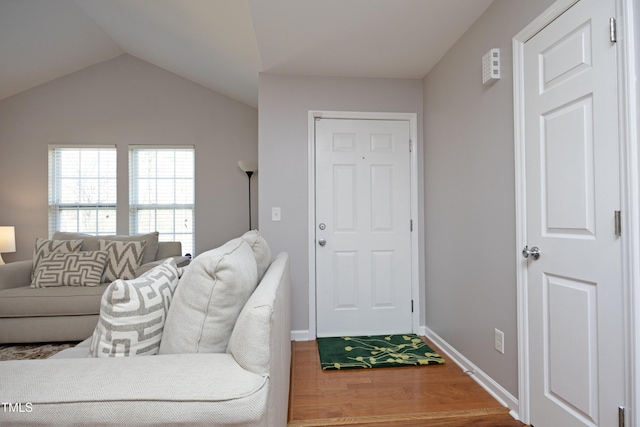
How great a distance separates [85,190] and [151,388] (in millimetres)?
4318

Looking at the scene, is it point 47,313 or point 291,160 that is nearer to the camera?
point 47,313

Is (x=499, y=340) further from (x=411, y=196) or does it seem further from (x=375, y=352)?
(x=411, y=196)

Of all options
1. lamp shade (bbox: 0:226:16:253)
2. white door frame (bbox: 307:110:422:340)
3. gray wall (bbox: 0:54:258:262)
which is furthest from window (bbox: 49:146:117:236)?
white door frame (bbox: 307:110:422:340)

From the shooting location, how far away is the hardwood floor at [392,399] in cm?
175

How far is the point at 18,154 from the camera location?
163 inches

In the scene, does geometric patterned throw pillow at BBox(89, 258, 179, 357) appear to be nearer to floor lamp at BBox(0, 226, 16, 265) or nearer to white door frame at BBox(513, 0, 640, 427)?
white door frame at BBox(513, 0, 640, 427)

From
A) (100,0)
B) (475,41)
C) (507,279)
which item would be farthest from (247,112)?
(507,279)

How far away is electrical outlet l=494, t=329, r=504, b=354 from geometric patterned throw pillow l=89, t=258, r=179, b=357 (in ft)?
5.85

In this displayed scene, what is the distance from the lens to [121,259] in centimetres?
314

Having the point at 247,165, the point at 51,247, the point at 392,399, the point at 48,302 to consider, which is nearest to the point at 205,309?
the point at 392,399

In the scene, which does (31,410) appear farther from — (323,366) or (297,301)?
(297,301)

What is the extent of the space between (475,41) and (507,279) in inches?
59.6

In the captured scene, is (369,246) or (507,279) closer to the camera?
(507,279)

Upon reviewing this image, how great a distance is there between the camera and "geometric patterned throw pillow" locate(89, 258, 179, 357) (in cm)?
106
